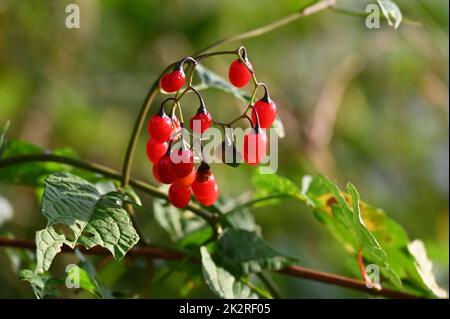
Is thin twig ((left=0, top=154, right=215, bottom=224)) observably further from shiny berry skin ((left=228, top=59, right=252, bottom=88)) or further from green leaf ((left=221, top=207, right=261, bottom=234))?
shiny berry skin ((left=228, top=59, right=252, bottom=88))

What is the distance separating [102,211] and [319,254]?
165 centimetres

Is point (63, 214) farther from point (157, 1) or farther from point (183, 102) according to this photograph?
point (157, 1)

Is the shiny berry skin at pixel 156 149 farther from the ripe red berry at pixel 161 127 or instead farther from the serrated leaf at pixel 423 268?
the serrated leaf at pixel 423 268

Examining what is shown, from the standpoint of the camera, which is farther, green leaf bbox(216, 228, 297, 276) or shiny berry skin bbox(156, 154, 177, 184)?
green leaf bbox(216, 228, 297, 276)

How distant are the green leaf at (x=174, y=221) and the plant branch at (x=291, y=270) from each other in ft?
0.41

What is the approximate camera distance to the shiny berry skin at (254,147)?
0.95m

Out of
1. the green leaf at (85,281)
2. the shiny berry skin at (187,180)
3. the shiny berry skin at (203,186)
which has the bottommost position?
the green leaf at (85,281)

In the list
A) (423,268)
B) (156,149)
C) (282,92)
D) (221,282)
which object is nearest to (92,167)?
(156,149)

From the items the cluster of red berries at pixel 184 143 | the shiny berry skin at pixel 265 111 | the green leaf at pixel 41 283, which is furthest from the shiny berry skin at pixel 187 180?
the green leaf at pixel 41 283

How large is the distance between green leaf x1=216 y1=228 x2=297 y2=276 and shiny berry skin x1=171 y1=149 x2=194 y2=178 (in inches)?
7.6

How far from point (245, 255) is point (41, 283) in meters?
0.30

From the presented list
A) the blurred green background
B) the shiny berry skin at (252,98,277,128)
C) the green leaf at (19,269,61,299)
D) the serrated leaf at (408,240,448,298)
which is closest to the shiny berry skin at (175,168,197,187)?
the shiny berry skin at (252,98,277,128)

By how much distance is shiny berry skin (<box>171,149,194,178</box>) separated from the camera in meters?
0.92

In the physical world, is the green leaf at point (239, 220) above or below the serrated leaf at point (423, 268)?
above
